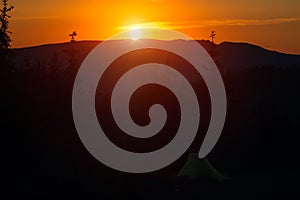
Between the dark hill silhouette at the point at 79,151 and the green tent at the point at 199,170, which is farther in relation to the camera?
the green tent at the point at 199,170

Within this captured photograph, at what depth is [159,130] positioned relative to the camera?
47031 mm

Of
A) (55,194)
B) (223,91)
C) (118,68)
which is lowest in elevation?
(55,194)

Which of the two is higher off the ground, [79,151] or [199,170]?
[199,170]

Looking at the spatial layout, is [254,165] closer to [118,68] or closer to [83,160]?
[83,160]

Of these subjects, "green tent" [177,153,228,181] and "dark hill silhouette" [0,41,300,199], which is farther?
"green tent" [177,153,228,181]

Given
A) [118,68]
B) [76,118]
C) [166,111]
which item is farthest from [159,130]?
[118,68]

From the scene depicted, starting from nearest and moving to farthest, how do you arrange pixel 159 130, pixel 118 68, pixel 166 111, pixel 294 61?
1. pixel 159 130
2. pixel 166 111
3. pixel 118 68
4. pixel 294 61

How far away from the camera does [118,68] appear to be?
13288 cm

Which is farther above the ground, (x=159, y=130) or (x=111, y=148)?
(x=159, y=130)

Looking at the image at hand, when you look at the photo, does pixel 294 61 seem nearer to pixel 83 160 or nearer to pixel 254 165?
pixel 254 165

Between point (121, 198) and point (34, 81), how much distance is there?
4.98 meters

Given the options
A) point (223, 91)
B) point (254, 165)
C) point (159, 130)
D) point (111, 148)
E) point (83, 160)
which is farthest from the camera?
point (223, 91)

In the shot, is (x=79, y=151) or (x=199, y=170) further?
(x=199, y=170)

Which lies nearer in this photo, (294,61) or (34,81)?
(34,81)
